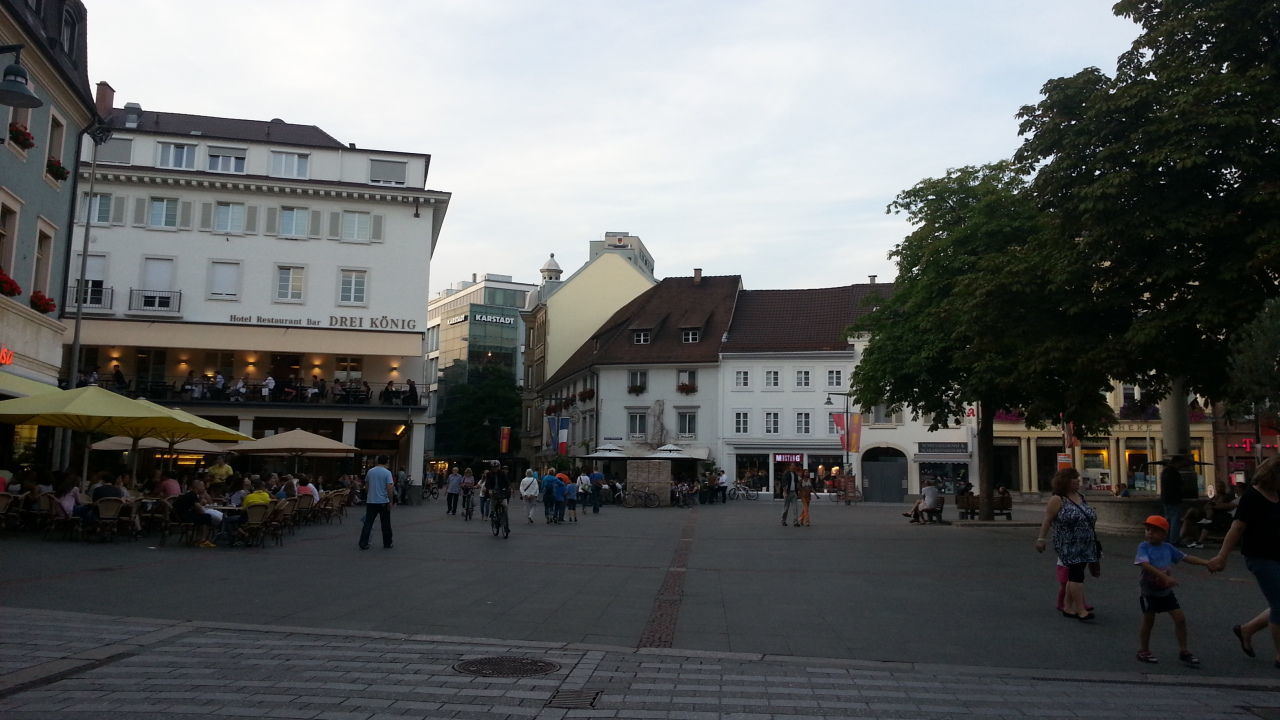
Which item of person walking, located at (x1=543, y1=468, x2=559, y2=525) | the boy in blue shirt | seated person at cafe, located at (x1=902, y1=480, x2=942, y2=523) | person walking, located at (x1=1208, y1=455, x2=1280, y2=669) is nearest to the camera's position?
person walking, located at (x1=1208, y1=455, x2=1280, y2=669)

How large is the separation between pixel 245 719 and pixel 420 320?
42.3 metres

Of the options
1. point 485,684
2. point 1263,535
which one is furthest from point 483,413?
point 1263,535

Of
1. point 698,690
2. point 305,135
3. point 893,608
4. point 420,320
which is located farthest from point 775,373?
point 698,690

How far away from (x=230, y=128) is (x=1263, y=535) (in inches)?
2055

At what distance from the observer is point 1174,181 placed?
65.6 feet

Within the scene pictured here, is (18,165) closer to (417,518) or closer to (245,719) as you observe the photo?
(417,518)

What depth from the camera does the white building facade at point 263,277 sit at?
4525cm

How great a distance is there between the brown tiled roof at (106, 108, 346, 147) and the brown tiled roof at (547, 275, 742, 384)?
21.9 metres

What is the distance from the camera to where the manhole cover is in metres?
7.91

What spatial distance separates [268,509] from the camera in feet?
62.5

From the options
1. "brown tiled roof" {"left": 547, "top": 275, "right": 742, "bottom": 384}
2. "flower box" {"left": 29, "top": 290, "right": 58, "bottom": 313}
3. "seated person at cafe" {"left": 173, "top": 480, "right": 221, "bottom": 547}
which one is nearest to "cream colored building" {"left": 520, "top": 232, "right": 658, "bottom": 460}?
"brown tiled roof" {"left": 547, "top": 275, "right": 742, "bottom": 384}

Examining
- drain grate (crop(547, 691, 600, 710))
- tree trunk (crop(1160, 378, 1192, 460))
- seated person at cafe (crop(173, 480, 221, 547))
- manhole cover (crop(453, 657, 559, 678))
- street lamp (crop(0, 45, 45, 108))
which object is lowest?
drain grate (crop(547, 691, 600, 710))

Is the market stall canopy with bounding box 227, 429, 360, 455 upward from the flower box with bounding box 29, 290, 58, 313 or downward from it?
downward

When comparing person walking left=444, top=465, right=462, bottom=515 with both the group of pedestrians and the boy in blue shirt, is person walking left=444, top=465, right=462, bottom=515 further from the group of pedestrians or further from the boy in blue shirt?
the boy in blue shirt
